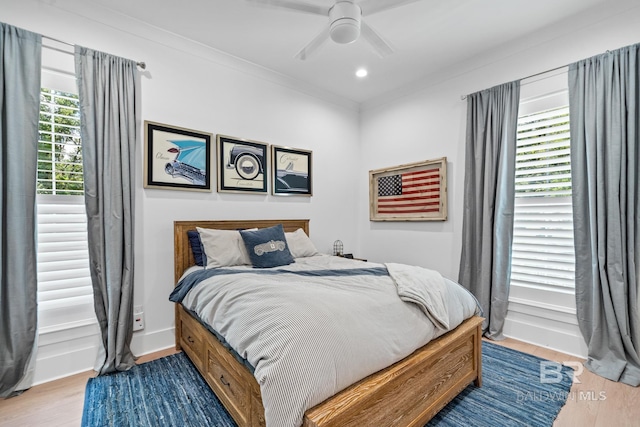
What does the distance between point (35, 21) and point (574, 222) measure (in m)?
4.37

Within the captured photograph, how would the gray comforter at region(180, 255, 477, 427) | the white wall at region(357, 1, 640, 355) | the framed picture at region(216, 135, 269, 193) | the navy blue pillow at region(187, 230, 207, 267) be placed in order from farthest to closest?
1. the framed picture at region(216, 135, 269, 193)
2. the navy blue pillow at region(187, 230, 207, 267)
3. the white wall at region(357, 1, 640, 355)
4. the gray comforter at region(180, 255, 477, 427)

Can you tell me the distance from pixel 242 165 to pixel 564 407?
10.4ft

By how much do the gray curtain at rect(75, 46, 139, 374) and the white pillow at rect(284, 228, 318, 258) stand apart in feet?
4.66

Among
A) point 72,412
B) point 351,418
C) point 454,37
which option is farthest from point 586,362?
point 72,412

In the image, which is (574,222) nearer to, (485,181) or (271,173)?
(485,181)

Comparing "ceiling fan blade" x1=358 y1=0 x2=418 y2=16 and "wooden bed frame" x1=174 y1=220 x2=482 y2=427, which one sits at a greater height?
"ceiling fan blade" x1=358 y1=0 x2=418 y2=16

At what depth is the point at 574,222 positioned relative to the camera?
238 cm

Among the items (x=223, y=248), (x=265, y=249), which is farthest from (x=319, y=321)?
(x=223, y=248)

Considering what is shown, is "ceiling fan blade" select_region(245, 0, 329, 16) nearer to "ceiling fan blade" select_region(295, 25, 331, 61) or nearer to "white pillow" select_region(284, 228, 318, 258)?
"ceiling fan blade" select_region(295, 25, 331, 61)

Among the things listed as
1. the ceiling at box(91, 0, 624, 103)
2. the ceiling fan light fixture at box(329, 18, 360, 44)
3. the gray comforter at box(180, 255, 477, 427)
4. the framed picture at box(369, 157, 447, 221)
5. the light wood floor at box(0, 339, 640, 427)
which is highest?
the ceiling at box(91, 0, 624, 103)

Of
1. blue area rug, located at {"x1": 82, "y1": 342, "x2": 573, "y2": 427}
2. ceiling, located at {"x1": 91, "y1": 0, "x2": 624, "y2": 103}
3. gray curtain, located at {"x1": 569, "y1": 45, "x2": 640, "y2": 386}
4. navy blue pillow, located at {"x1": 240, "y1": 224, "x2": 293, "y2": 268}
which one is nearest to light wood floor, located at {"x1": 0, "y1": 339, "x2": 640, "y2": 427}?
blue area rug, located at {"x1": 82, "y1": 342, "x2": 573, "y2": 427}

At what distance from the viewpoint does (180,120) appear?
2.76 meters

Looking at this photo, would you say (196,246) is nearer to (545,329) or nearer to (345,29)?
(345,29)

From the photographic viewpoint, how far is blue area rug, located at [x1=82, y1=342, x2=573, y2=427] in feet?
5.45
